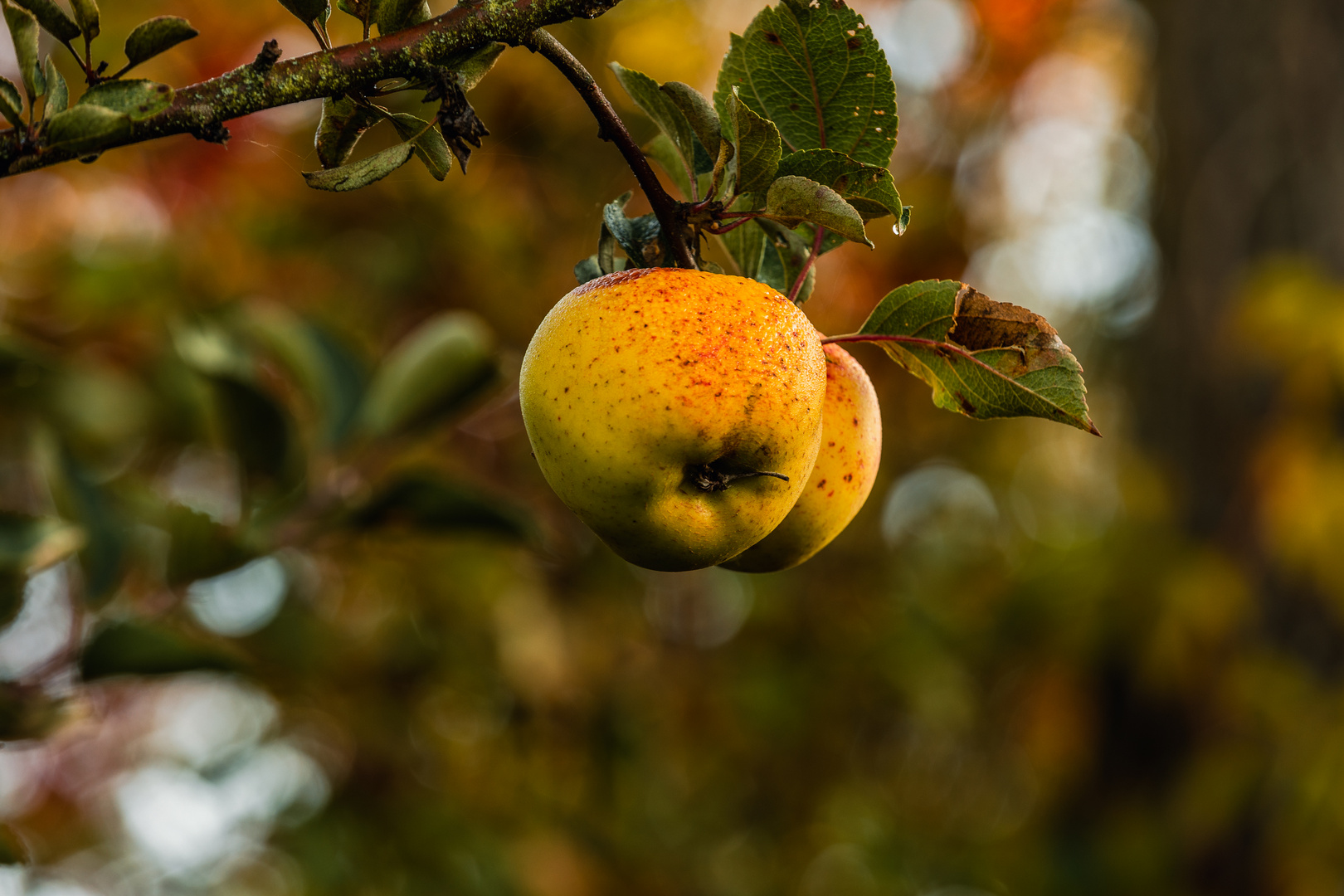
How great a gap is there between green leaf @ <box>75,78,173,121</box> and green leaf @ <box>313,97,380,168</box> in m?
0.07

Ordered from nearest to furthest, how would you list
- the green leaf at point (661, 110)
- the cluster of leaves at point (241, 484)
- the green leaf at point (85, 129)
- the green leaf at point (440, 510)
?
1. the green leaf at point (85, 129)
2. the green leaf at point (661, 110)
3. the cluster of leaves at point (241, 484)
4. the green leaf at point (440, 510)

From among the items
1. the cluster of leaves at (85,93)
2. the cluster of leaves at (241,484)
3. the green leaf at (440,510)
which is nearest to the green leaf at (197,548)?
the cluster of leaves at (241,484)

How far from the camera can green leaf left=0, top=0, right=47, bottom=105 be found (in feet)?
1.34

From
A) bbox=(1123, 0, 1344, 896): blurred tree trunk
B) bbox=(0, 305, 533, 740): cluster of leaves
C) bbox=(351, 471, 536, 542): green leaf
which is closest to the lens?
bbox=(0, 305, 533, 740): cluster of leaves

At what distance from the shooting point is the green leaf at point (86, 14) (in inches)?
16.8

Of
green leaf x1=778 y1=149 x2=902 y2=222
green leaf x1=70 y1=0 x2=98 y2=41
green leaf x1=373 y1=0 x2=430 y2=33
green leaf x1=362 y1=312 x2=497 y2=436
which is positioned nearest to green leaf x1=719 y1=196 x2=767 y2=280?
green leaf x1=778 y1=149 x2=902 y2=222

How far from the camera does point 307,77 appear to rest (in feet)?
1.31

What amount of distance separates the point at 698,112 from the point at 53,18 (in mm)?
278

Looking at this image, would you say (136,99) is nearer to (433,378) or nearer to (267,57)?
(267,57)

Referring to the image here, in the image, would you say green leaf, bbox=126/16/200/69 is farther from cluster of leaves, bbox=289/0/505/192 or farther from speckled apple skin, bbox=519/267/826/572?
speckled apple skin, bbox=519/267/826/572

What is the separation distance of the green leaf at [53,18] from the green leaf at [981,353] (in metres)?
0.38

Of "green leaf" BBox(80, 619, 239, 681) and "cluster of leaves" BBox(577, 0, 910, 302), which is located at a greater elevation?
"cluster of leaves" BBox(577, 0, 910, 302)

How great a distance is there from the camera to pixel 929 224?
229 centimetres

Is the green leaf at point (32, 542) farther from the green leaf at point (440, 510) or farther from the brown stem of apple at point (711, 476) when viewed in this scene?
the brown stem of apple at point (711, 476)
